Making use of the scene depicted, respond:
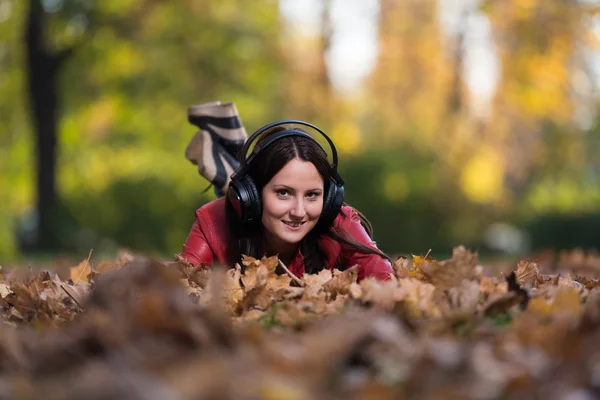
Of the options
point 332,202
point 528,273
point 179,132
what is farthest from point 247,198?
point 179,132

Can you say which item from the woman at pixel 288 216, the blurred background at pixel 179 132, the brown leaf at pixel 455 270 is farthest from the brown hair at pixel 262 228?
A: the blurred background at pixel 179 132

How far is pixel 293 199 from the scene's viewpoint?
3.93 m

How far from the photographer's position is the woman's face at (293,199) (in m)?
3.91

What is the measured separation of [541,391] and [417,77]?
29.6 metres

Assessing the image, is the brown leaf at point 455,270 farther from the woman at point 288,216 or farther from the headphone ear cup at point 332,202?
the headphone ear cup at point 332,202

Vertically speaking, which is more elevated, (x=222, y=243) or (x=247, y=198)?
(x=247, y=198)

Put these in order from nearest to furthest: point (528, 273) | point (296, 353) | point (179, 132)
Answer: point (296, 353) < point (528, 273) < point (179, 132)

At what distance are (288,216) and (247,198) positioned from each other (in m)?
0.20

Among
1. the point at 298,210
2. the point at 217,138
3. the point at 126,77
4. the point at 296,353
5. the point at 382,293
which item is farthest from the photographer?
the point at 126,77

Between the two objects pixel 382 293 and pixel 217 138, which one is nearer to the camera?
pixel 382 293

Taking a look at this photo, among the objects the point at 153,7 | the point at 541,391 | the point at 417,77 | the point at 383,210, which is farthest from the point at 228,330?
the point at 417,77

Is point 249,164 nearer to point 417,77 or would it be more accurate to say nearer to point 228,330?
point 228,330

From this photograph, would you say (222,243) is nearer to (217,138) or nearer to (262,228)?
(262,228)

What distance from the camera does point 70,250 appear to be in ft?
60.7
